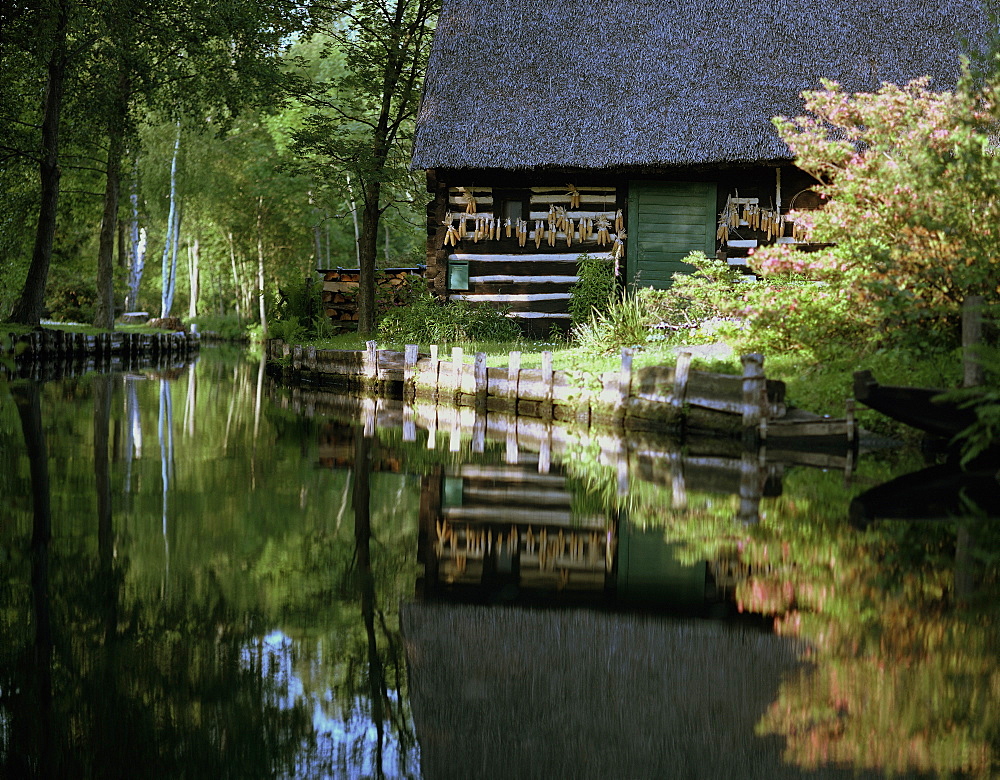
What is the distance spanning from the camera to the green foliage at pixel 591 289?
20.2m

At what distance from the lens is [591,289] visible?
20.3 m

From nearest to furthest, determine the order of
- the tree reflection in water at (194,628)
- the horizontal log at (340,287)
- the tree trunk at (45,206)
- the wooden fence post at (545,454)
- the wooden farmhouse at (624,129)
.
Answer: the tree reflection in water at (194,628) → the wooden fence post at (545,454) → the wooden farmhouse at (624,129) → the tree trunk at (45,206) → the horizontal log at (340,287)

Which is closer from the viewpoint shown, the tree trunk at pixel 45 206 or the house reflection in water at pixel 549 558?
the house reflection in water at pixel 549 558

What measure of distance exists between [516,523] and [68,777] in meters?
4.24

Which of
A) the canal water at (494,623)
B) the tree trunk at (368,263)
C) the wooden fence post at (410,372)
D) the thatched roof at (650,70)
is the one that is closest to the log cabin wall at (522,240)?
the thatched roof at (650,70)

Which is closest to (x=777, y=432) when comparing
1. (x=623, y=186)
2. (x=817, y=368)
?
(x=817, y=368)

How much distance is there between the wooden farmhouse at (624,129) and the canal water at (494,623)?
1133 cm

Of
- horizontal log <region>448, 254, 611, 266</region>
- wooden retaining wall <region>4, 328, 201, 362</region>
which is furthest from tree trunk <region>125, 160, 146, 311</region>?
horizontal log <region>448, 254, 611, 266</region>

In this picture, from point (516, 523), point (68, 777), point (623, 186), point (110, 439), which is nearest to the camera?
point (68, 777)

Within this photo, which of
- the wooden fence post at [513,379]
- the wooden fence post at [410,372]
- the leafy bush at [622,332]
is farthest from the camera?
the wooden fence post at [410,372]

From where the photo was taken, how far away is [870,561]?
6.12m

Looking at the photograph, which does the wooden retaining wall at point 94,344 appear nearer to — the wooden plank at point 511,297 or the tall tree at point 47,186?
the tall tree at point 47,186

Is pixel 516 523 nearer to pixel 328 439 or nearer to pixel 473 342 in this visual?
pixel 328 439

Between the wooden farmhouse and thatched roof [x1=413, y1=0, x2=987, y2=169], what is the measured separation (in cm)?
3
